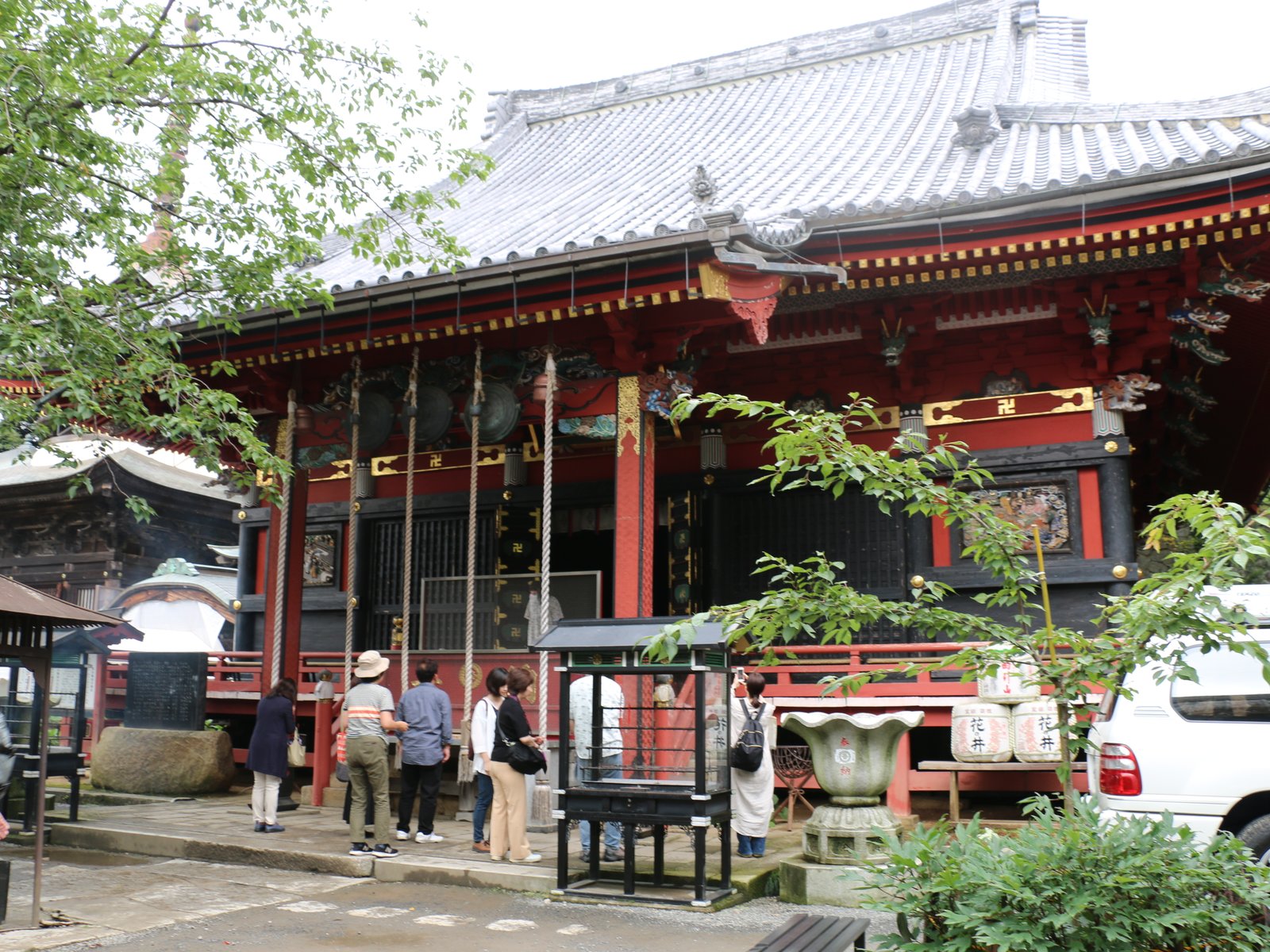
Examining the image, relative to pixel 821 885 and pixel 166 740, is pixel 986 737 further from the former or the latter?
pixel 166 740

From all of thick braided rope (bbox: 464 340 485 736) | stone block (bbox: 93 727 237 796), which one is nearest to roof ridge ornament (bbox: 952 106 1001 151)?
thick braided rope (bbox: 464 340 485 736)

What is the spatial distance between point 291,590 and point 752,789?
6.27 metres

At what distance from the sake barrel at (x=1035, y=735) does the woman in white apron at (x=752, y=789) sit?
222 centimetres

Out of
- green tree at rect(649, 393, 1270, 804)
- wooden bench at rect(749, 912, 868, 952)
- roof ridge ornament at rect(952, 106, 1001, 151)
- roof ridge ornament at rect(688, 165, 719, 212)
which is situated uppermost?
roof ridge ornament at rect(952, 106, 1001, 151)

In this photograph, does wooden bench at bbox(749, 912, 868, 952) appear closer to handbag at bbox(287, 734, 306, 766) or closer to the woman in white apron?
the woman in white apron

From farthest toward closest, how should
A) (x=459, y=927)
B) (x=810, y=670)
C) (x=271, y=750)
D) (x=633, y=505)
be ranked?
(x=810, y=670) → (x=271, y=750) → (x=633, y=505) → (x=459, y=927)

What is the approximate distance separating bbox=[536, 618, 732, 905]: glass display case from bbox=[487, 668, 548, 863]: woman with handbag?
1.23ft

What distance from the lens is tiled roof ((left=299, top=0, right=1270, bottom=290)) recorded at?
38.2ft

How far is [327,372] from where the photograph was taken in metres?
12.5

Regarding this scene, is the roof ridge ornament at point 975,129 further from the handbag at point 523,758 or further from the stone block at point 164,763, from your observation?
the stone block at point 164,763

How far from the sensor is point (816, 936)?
5.09 m

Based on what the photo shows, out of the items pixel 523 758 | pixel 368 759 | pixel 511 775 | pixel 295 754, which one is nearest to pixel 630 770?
pixel 523 758

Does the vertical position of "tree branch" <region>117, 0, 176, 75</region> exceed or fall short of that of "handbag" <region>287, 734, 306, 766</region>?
it exceeds it

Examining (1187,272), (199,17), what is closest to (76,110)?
(199,17)
